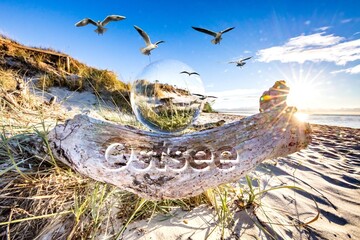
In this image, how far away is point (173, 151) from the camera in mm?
1401

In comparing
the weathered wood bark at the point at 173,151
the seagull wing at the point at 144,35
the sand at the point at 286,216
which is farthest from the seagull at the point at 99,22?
the sand at the point at 286,216

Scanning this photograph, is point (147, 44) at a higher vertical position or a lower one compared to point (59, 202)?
higher

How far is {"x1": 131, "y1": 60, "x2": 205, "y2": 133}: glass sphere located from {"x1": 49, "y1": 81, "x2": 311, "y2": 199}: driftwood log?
134cm

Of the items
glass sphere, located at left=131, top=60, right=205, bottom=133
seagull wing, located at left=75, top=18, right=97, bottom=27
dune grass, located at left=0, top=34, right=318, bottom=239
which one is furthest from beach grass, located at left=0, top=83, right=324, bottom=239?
seagull wing, located at left=75, top=18, right=97, bottom=27

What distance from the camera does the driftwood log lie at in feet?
4.24

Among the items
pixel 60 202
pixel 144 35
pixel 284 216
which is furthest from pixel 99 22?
pixel 284 216

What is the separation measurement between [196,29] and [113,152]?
4.97m

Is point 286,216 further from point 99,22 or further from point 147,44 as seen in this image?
point 99,22

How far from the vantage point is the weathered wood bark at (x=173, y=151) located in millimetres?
1293

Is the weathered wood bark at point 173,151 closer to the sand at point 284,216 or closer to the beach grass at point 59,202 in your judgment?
the beach grass at point 59,202

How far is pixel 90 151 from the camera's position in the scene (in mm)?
1348

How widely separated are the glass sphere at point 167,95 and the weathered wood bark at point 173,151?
1.33 m

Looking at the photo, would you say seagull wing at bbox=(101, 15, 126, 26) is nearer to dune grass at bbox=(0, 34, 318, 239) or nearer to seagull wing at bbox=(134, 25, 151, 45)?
seagull wing at bbox=(134, 25, 151, 45)

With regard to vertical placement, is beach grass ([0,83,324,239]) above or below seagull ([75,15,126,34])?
below
